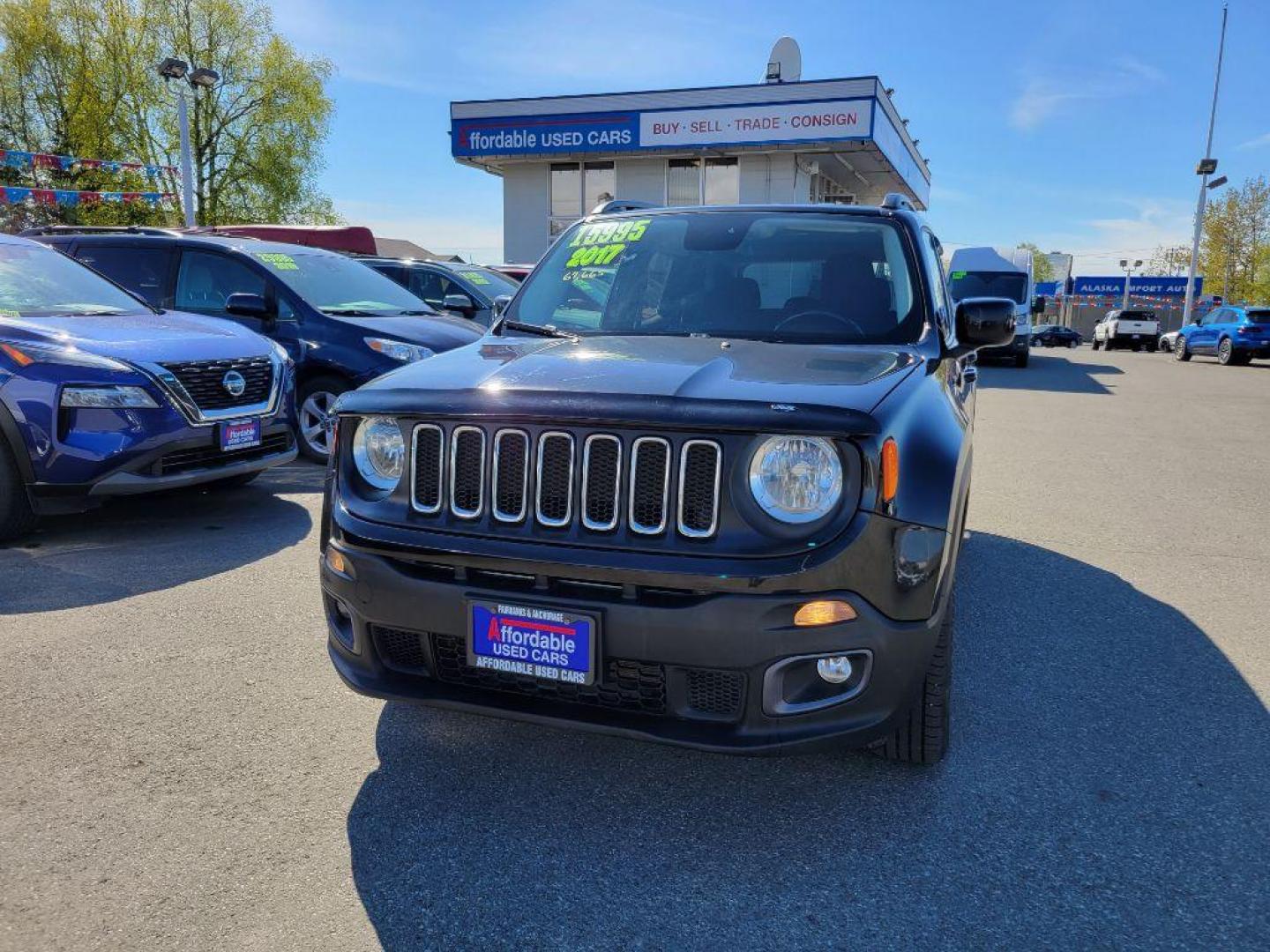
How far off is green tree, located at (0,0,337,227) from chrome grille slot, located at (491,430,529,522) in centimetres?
3364

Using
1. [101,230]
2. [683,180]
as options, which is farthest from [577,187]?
[101,230]

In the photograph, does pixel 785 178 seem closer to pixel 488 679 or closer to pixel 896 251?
pixel 896 251

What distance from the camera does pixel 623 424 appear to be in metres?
2.22

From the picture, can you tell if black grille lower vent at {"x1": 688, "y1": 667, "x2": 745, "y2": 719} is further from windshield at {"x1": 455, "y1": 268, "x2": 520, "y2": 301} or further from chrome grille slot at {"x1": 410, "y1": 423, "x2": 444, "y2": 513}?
windshield at {"x1": 455, "y1": 268, "x2": 520, "y2": 301}

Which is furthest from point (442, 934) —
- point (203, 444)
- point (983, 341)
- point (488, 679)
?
Answer: point (203, 444)

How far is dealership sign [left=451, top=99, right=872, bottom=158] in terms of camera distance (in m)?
22.4

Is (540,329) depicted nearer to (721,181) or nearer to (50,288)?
(50,288)

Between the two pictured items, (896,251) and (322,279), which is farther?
(322,279)

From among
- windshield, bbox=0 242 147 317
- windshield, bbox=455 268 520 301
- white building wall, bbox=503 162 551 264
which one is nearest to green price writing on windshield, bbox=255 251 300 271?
windshield, bbox=0 242 147 317

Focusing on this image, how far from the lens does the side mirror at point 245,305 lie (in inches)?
273

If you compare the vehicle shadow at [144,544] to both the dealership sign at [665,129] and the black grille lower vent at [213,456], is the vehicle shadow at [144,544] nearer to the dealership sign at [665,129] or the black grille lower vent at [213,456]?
the black grille lower vent at [213,456]

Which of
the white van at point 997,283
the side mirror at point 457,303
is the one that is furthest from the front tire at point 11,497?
the white van at point 997,283

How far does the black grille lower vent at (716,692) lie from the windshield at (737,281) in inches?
56.7

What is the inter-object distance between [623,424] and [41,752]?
2136 millimetres
